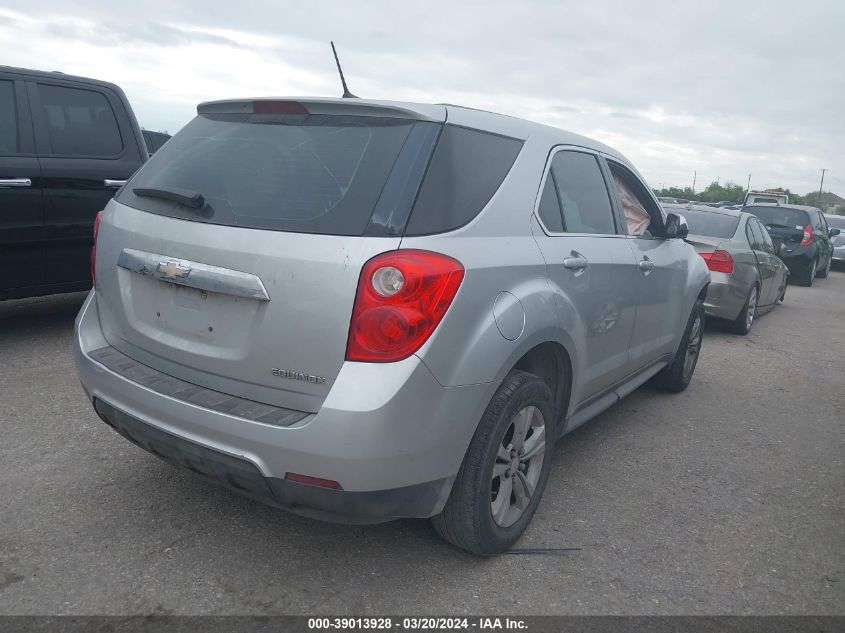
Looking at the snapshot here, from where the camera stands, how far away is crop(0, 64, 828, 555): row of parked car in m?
2.34

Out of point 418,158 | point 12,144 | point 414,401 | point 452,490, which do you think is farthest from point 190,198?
point 12,144

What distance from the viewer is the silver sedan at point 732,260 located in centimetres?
771

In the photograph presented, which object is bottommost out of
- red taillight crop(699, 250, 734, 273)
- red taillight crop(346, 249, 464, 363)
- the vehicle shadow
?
the vehicle shadow

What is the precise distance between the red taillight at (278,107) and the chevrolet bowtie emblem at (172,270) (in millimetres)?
724

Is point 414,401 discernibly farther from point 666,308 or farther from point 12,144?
point 12,144

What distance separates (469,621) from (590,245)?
180cm

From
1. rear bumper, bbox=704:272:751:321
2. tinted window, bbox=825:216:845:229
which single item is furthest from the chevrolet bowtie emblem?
tinted window, bbox=825:216:845:229

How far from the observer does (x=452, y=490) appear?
2693mm

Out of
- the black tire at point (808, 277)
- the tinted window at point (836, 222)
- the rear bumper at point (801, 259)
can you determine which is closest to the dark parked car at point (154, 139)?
the rear bumper at point (801, 259)

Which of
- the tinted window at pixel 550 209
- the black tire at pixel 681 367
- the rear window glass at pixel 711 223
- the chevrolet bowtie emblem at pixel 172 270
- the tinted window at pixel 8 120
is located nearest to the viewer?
the chevrolet bowtie emblem at pixel 172 270

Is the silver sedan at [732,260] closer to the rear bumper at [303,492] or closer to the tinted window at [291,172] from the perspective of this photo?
the tinted window at [291,172]

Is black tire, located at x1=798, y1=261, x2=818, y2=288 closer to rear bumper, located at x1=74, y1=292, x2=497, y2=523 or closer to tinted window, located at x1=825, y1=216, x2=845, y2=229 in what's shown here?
tinted window, located at x1=825, y1=216, x2=845, y2=229

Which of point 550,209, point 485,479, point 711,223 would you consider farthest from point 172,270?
point 711,223

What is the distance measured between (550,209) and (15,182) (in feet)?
12.5
